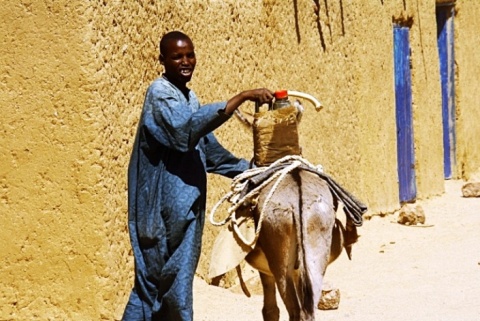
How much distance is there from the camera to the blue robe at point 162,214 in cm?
464

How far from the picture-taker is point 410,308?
745 centimetres

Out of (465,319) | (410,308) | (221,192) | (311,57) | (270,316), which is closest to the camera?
(270,316)

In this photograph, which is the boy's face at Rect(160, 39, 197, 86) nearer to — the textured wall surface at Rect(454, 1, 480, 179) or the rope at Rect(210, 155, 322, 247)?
the rope at Rect(210, 155, 322, 247)

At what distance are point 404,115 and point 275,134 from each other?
7.96 m

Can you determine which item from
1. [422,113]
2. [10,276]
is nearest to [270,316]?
[10,276]

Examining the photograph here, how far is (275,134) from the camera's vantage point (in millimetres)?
Result: 5047

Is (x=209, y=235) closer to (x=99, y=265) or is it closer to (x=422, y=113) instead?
(x=99, y=265)

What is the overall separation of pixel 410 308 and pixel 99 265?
2311 millimetres

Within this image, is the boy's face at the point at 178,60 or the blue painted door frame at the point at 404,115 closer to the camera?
the boy's face at the point at 178,60

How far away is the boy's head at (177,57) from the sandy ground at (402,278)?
2689 mm

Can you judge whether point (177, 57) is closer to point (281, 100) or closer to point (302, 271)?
point (281, 100)

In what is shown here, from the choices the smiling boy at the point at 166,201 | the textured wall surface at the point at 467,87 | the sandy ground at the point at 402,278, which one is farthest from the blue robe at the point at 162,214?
the textured wall surface at the point at 467,87

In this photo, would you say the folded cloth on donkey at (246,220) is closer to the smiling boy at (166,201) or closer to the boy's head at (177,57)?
the smiling boy at (166,201)

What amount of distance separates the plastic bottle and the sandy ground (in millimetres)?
2387
